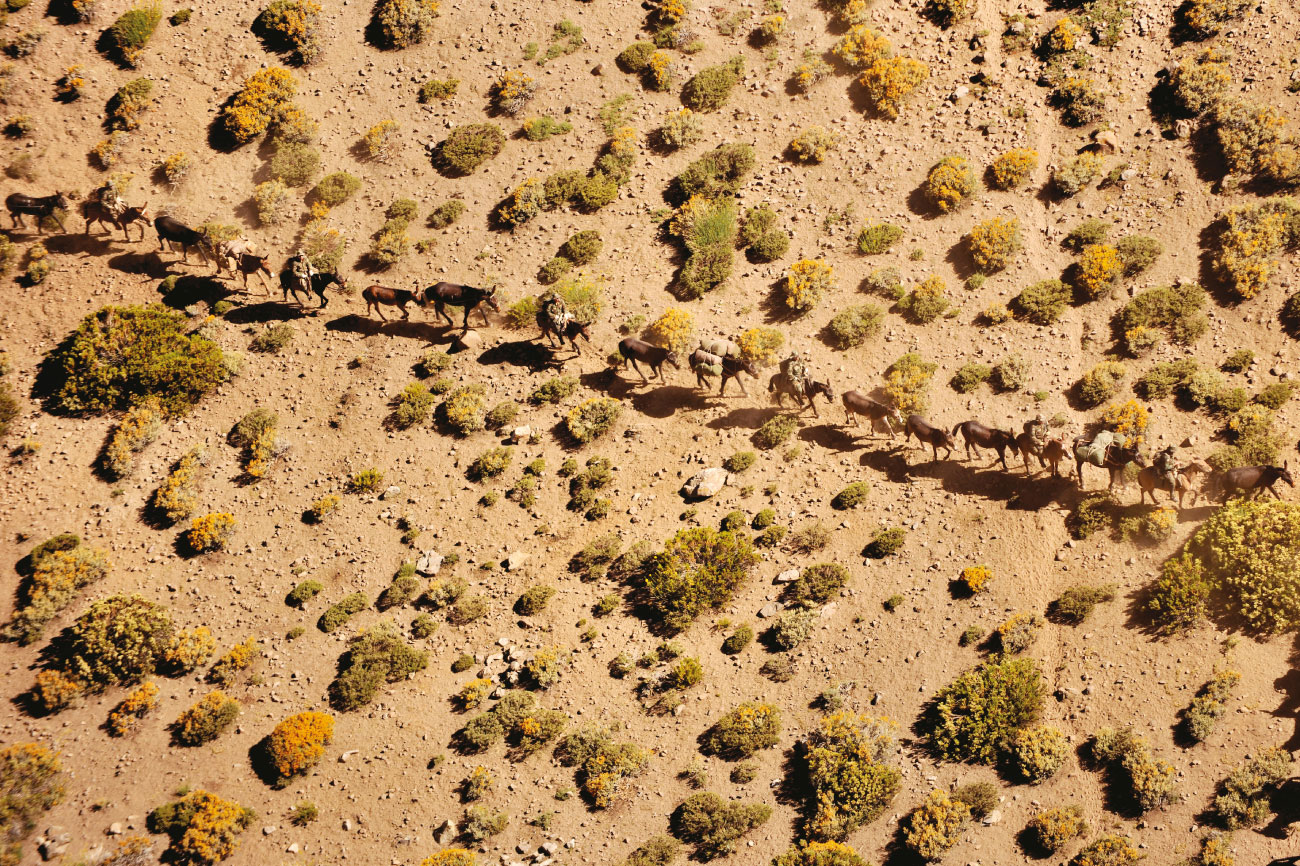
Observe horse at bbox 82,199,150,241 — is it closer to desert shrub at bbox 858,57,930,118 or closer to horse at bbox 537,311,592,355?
horse at bbox 537,311,592,355

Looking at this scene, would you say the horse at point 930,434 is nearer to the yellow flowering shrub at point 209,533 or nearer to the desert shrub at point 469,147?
the desert shrub at point 469,147

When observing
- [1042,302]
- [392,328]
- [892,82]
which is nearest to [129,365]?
[392,328]

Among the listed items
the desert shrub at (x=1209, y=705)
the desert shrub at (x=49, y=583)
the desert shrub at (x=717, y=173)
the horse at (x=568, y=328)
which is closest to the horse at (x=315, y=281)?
the horse at (x=568, y=328)

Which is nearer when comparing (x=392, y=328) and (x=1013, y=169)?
(x=392, y=328)

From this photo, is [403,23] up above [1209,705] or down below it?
above

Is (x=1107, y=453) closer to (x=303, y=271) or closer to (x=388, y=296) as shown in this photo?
(x=388, y=296)

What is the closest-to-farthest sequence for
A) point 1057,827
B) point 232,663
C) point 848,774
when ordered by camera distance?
1. point 1057,827
2. point 848,774
3. point 232,663

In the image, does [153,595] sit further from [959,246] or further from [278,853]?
[959,246]
